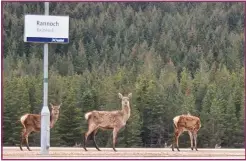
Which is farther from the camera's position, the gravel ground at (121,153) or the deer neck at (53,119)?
the deer neck at (53,119)

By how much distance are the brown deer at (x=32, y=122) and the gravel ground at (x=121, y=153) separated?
0.96 feet

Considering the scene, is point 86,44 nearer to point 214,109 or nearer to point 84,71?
point 84,71

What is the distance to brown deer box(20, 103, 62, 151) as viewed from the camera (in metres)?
12.6

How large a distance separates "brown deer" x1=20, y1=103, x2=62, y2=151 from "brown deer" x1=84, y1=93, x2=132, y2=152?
665 mm

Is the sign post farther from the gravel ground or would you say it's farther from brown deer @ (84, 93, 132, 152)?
brown deer @ (84, 93, 132, 152)

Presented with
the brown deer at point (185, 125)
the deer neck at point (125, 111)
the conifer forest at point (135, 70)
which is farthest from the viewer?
the conifer forest at point (135, 70)

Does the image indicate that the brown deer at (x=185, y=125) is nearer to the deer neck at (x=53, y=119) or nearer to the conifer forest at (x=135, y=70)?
the conifer forest at (x=135, y=70)

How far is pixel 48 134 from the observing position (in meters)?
12.2

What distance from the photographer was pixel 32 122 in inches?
498

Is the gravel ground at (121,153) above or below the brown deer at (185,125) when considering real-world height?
below

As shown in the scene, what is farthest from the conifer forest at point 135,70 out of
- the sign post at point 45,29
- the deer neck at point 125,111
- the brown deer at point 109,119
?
the sign post at point 45,29

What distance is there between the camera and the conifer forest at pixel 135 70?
45.0ft

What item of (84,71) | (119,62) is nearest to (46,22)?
(84,71)

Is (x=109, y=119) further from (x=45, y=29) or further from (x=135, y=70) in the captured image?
(x=135, y=70)
